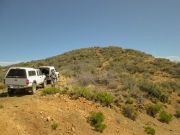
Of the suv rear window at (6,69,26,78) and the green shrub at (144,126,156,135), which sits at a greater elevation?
the suv rear window at (6,69,26,78)

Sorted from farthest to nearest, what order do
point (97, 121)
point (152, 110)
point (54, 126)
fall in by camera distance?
point (152, 110) → point (97, 121) → point (54, 126)

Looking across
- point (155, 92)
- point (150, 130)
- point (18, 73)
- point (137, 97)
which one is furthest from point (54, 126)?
point (155, 92)

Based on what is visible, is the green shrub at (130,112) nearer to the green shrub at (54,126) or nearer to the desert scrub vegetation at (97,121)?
the desert scrub vegetation at (97,121)

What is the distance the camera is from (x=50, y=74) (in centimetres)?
2906

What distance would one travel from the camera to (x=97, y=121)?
1909 centimetres

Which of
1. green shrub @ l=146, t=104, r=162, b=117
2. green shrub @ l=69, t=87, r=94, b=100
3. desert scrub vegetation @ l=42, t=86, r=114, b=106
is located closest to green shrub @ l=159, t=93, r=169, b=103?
A: green shrub @ l=146, t=104, r=162, b=117

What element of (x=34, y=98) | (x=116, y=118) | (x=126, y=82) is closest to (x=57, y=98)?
(x=34, y=98)

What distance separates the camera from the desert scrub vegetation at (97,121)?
1865 cm

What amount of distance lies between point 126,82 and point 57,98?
37.7 feet

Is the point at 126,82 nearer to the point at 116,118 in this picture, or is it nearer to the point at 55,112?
the point at 116,118

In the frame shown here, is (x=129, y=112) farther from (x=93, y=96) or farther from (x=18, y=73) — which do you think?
(x=18, y=73)

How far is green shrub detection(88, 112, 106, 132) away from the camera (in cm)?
1865

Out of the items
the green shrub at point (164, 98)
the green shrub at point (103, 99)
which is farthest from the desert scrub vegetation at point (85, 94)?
the green shrub at point (164, 98)

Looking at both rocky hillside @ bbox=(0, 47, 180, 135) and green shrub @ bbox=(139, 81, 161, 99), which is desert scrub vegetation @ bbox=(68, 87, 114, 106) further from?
green shrub @ bbox=(139, 81, 161, 99)
